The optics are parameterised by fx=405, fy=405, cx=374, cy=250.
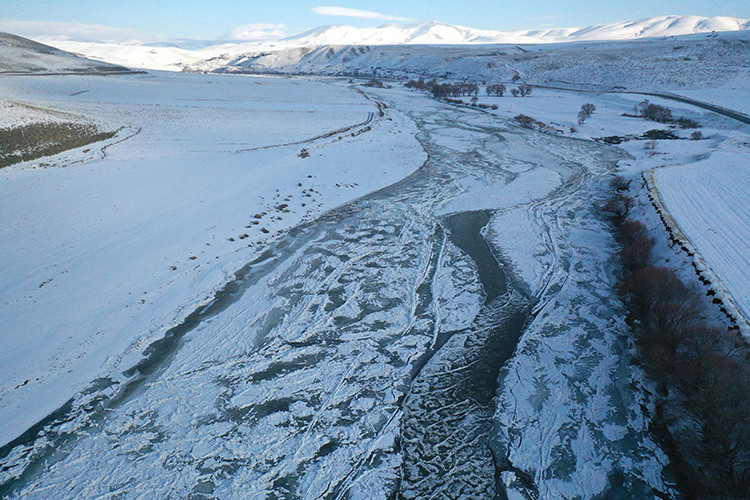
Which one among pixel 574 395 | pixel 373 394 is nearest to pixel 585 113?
pixel 574 395

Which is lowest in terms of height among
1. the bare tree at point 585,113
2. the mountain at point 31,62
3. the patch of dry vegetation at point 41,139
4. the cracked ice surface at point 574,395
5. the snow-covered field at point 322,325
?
the cracked ice surface at point 574,395

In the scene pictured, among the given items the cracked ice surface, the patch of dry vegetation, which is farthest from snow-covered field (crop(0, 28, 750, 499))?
the patch of dry vegetation

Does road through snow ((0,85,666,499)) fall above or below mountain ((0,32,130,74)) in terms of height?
below

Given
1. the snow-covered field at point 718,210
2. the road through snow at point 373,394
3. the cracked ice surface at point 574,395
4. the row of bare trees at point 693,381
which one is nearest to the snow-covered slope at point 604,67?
the snow-covered field at point 718,210

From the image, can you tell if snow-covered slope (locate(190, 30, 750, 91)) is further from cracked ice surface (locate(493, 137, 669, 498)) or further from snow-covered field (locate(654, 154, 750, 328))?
cracked ice surface (locate(493, 137, 669, 498))

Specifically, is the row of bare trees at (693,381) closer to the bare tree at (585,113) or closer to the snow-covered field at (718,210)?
the snow-covered field at (718,210)

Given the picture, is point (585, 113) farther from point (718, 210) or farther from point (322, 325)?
point (322, 325)

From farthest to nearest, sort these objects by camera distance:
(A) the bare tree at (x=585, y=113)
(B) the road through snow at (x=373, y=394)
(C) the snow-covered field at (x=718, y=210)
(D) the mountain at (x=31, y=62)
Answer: (D) the mountain at (x=31, y=62) < (A) the bare tree at (x=585, y=113) < (C) the snow-covered field at (x=718, y=210) < (B) the road through snow at (x=373, y=394)
